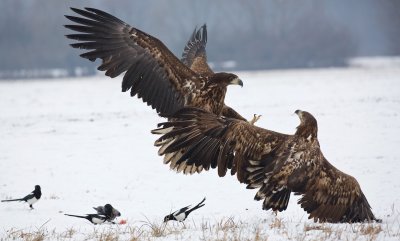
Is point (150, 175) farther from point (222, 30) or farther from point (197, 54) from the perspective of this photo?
point (222, 30)

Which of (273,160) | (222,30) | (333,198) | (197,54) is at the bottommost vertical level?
(333,198)

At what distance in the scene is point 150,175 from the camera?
13.3 metres

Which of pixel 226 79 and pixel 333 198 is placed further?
pixel 226 79

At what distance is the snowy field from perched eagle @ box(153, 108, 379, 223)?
261mm

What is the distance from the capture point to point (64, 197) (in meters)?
11.7

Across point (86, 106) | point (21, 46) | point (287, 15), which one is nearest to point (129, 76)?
point (86, 106)

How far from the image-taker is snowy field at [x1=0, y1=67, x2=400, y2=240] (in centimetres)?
738

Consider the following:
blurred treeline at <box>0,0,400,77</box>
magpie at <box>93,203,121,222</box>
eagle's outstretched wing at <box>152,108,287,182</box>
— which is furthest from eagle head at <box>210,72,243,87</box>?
blurred treeline at <box>0,0,400,77</box>

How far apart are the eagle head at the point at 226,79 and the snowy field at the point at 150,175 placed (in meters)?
1.64

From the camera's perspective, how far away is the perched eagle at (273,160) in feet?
23.2

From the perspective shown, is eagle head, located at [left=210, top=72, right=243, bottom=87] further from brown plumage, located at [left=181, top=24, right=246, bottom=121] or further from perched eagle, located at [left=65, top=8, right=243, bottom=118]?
brown plumage, located at [left=181, top=24, right=246, bottom=121]

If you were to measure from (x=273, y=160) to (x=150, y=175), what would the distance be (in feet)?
21.2

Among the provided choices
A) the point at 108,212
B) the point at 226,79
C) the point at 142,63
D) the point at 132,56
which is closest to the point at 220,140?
the point at 226,79

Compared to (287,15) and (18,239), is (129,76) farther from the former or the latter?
(287,15)
